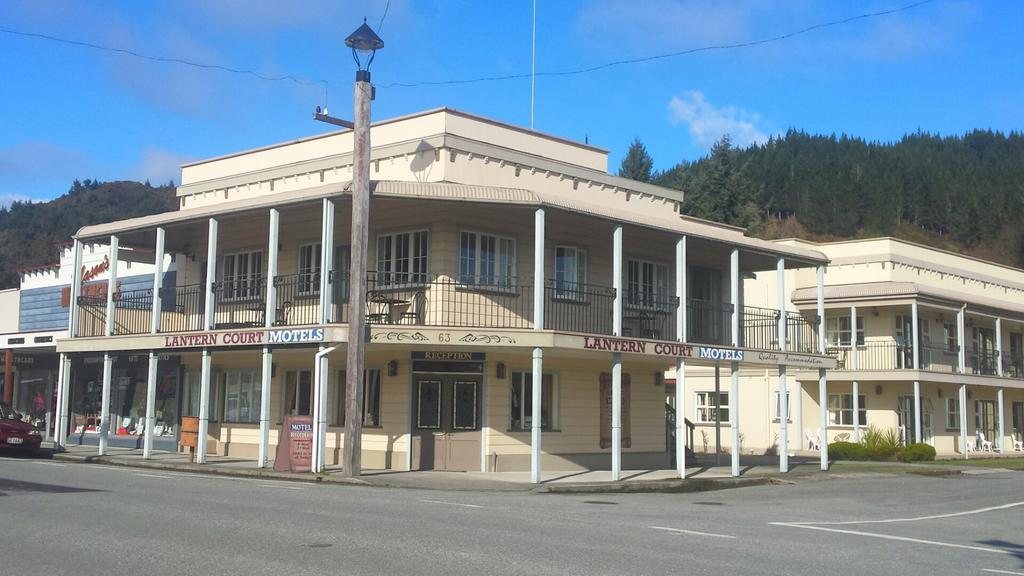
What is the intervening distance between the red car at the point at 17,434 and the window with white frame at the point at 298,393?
21.4ft

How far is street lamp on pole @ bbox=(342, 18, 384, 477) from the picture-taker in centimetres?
2131

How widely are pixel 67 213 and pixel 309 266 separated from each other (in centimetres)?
9913

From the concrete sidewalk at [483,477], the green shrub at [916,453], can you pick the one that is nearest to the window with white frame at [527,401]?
the concrete sidewalk at [483,477]

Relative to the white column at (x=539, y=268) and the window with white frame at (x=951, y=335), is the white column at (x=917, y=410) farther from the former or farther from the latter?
the white column at (x=539, y=268)

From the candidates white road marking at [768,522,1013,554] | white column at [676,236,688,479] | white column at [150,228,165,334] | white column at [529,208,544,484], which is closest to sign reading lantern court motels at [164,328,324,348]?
white column at [150,228,165,334]

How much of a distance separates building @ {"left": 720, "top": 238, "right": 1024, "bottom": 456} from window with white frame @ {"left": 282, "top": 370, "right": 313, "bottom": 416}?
1851 centimetres

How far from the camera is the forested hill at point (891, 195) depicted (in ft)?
379

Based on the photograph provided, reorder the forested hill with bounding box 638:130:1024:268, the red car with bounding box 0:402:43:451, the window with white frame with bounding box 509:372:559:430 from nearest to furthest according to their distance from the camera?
1. the window with white frame with bounding box 509:372:559:430
2. the red car with bounding box 0:402:43:451
3. the forested hill with bounding box 638:130:1024:268

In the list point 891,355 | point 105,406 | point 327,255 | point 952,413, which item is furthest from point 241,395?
point 952,413

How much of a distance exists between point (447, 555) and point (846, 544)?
5.39 meters

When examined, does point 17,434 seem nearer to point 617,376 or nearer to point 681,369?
point 617,376

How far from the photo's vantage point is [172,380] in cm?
3008

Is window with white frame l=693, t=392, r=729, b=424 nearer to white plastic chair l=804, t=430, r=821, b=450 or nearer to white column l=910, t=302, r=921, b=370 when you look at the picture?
white plastic chair l=804, t=430, r=821, b=450

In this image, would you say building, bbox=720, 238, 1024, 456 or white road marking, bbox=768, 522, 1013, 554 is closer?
white road marking, bbox=768, 522, 1013, 554
